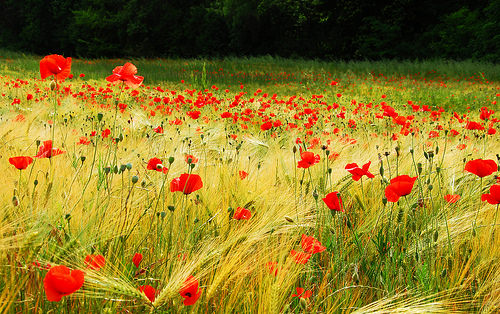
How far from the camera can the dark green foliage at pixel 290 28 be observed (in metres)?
18.7

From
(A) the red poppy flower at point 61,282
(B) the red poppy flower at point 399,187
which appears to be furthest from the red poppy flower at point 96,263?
(B) the red poppy flower at point 399,187

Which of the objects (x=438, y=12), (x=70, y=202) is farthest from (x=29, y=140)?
(x=438, y=12)

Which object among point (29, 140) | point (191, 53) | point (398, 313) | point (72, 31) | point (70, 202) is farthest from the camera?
point (72, 31)

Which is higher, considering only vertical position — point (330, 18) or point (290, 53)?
point (330, 18)

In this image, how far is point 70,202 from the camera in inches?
38.8

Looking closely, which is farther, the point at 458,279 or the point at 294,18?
the point at 294,18

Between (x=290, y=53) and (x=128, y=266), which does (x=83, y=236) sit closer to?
(x=128, y=266)

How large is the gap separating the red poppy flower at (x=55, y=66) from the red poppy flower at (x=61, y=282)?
93cm

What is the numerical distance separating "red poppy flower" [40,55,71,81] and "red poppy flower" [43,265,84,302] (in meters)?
0.93

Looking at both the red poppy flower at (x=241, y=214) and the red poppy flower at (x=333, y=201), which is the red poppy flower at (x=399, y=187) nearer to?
the red poppy flower at (x=333, y=201)

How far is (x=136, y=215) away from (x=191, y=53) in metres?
25.3

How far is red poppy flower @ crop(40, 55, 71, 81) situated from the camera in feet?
4.21

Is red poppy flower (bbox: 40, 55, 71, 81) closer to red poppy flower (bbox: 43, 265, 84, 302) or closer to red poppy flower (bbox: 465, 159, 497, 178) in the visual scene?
red poppy flower (bbox: 43, 265, 84, 302)

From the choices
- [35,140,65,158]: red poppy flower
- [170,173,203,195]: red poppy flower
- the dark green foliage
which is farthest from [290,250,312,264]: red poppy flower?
the dark green foliage
